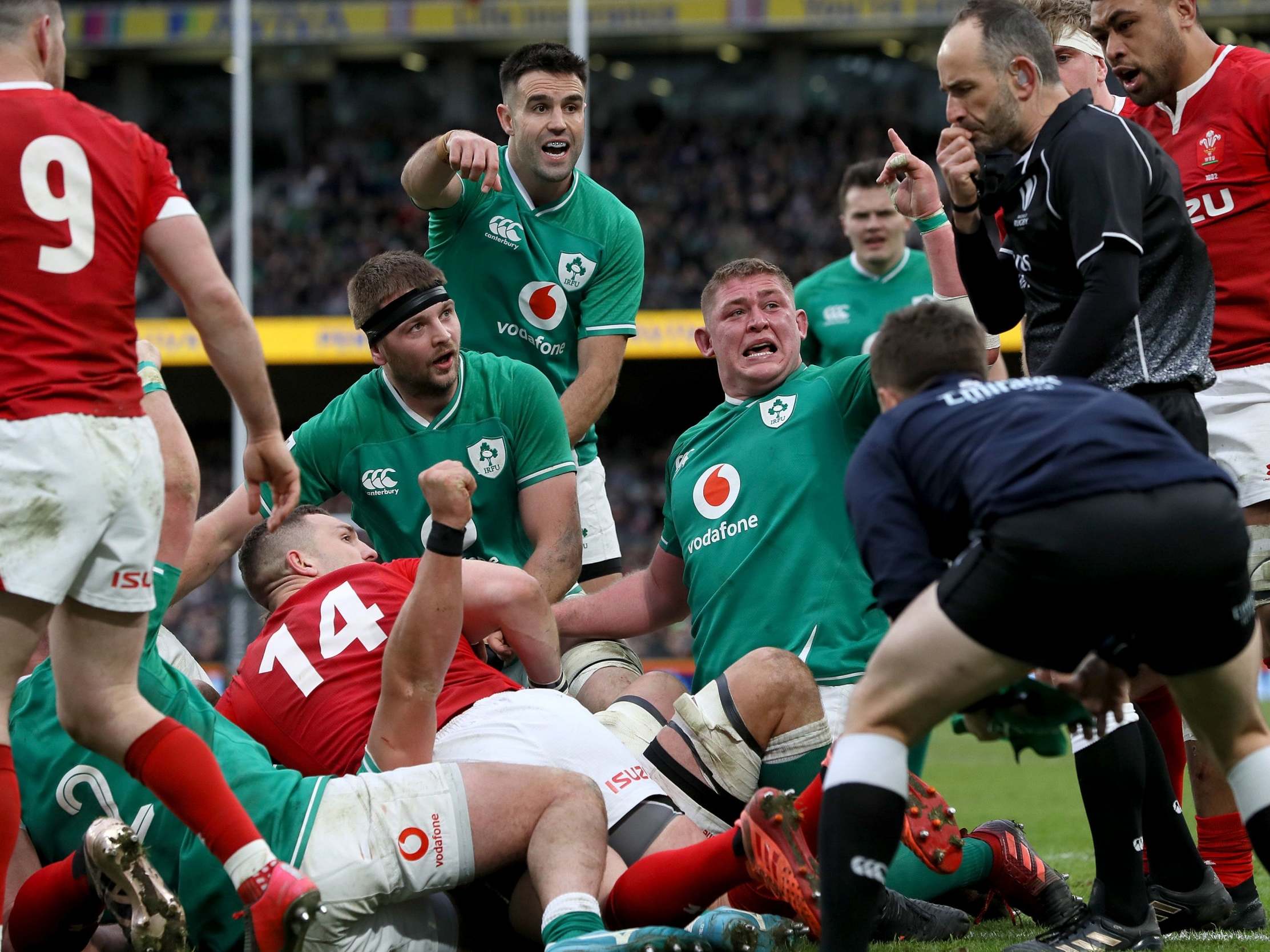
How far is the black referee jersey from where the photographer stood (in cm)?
381

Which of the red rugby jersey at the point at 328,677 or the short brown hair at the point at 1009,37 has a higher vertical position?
the short brown hair at the point at 1009,37

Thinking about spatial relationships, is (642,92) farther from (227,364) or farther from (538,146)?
(227,364)

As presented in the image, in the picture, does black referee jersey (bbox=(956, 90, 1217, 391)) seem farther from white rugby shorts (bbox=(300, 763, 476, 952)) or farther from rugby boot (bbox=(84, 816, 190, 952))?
rugby boot (bbox=(84, 816, 190, 952))

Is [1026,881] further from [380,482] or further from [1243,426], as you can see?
[380,482]

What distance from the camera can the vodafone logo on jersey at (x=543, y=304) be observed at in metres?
6.61

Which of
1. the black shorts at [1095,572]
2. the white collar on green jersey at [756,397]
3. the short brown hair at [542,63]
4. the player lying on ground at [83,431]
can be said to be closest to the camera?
the black shorts at [1095,572]

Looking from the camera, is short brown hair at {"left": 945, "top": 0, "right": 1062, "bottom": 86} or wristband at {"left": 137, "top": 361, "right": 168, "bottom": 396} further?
wristband at {"left": 137, "top": 361, "right": 168, "bottom": 396}

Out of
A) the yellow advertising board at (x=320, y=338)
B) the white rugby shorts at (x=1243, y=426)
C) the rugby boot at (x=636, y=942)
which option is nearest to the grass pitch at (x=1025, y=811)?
the rugby boot at (x=636, y=942)

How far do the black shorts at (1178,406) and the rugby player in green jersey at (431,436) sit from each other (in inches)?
93.3

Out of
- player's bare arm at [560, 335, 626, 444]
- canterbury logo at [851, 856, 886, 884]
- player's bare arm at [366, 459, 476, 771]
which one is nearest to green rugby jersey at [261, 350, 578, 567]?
player's bare arm at [560, 335, 626, 444]

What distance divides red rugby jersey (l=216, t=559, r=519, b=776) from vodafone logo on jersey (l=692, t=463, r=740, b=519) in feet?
3.05

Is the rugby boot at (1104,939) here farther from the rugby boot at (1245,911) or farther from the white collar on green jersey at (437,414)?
the white collar on green jersey at (437,414)

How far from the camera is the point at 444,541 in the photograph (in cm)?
394

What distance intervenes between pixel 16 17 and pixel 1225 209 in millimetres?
3582
